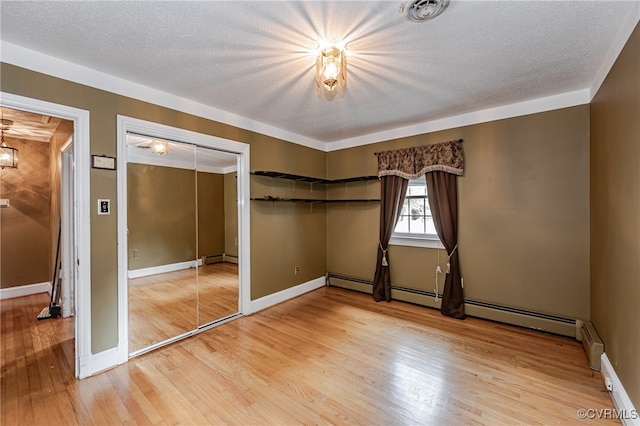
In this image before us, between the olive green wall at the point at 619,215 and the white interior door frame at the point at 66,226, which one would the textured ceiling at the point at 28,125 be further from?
the olive green wall at the point at 619,215

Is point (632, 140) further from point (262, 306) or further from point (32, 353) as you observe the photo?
point (32, 353)

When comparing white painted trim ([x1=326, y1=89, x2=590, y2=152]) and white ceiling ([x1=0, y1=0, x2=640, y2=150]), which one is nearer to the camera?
white ceiling ([x1=0, y1=0, x2=640, y2=150])

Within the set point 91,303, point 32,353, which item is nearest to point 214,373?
point 91,303

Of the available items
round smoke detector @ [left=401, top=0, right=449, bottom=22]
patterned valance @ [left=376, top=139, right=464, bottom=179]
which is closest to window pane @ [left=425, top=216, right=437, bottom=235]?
patterned valance @ [left=376, top=139, right=464, bottom=179]

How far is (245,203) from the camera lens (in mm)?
3562

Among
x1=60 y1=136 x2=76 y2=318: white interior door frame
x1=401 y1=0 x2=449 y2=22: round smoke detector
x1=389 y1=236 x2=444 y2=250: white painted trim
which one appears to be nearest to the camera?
x1=401 y1=0 x2=449 y2=22: round smoke detector

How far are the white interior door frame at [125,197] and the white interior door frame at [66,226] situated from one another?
131 centimetres

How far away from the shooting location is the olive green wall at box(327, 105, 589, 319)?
9.30 ft

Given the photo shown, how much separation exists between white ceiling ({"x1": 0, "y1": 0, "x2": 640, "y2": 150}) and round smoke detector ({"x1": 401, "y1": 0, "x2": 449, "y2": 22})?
6 centimetres

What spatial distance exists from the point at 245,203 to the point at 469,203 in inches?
115

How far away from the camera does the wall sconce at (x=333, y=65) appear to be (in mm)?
1914

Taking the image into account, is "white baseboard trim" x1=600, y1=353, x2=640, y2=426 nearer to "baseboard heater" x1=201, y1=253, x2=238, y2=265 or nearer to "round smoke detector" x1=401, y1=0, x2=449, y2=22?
"round smoke detector" x1=401, y1=0, x2=449, y2=22

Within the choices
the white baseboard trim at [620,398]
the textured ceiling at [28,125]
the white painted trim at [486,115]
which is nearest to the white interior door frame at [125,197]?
the textured ceiling at [28,125]

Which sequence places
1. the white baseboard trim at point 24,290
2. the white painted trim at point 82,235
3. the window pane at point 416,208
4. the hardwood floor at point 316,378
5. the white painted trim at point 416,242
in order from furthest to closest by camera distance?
the white baseboard trim at point 24,290, the window pane at point 416,208, the white painted trim at point 416,242, the white painted trim at point 82,235, the hardwood floor at point 316,378
